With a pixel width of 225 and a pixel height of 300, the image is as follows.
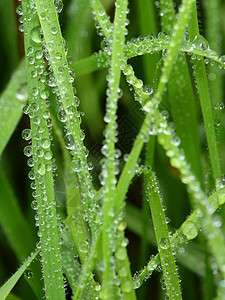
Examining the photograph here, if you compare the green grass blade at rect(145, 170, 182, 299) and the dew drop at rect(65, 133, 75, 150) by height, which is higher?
the dew drop at rect(65, 133, 75, 150)

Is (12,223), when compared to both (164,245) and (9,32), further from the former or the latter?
(9,32)

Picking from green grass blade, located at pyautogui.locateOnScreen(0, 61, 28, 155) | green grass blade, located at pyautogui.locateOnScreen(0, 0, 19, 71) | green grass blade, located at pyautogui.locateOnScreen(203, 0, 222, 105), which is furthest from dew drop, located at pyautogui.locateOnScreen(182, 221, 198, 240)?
green grass blade, located at pyautogui.locateOnScreen(0, 0, 19, 71)

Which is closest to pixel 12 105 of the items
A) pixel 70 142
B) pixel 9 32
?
pixel 70 142

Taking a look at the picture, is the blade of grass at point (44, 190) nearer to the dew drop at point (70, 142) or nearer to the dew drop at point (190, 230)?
the dew drop at point (70, 142)

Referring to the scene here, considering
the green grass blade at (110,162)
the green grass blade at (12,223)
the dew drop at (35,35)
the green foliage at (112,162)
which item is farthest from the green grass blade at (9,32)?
the green grass blade at (110,162)

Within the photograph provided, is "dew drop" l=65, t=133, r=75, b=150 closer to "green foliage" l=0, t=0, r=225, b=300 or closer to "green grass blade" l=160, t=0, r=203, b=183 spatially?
"green foliage" l=0, t=0, r=225, b=300

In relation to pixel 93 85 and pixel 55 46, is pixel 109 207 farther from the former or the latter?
pixel 93 85

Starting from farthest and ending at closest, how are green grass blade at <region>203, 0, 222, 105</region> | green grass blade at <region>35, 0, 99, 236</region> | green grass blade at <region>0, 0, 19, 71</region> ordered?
green grass blade at <region>0, 0, 19, 71</region> → green grass blade at <region>203, 0, 222, 105</region> → green grass blade at <region>35, 0, 99, 236</region>

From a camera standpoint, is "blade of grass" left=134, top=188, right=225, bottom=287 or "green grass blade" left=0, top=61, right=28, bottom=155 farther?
"green grass blade" left=0, top=61, right=28, bottom=155
